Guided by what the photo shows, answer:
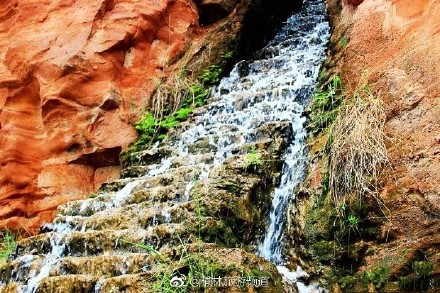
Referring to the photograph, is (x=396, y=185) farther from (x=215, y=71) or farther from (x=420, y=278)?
(x=215, y=71)

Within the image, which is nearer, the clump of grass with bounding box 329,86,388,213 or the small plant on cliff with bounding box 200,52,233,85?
the clump of grass with bounding box 329,86,388,213

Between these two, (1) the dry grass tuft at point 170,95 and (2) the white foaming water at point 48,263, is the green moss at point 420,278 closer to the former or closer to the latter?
(2) the white foaming water at point 48,263

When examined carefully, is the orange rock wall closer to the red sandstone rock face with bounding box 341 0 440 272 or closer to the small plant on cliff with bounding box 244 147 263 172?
the red sandstone rock face with bounding box 341 0 440 272

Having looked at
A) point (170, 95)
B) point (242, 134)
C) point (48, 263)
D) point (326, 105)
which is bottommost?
point (48, 263)

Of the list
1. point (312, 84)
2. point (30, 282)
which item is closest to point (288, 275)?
point (30, 282)

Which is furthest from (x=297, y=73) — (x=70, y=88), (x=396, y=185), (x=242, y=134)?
(x=396, y=185)

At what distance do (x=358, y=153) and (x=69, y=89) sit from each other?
4.68 meters

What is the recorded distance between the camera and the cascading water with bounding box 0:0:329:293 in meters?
4.38

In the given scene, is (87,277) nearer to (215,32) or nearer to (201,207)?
(201,207)

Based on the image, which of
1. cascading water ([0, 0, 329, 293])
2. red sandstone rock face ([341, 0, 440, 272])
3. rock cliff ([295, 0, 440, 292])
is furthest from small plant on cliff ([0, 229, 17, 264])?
red sandstone rock face ([341, 0, 440, 272])

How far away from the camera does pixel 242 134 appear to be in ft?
18.5

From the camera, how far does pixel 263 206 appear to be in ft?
15.0

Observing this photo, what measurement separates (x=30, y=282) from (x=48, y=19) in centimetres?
510

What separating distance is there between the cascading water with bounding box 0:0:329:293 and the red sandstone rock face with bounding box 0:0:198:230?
1.06 m
